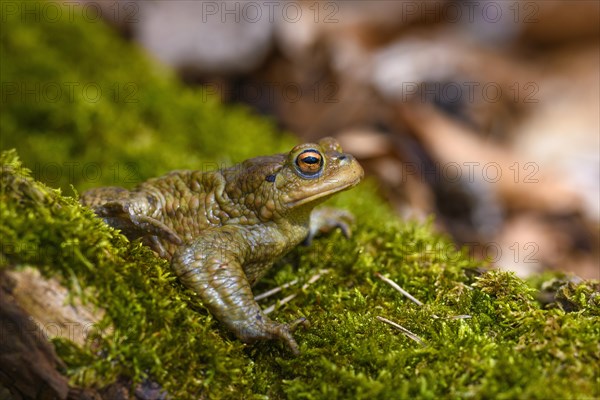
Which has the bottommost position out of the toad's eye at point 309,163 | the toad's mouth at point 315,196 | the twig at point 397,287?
the twig at point 397,287

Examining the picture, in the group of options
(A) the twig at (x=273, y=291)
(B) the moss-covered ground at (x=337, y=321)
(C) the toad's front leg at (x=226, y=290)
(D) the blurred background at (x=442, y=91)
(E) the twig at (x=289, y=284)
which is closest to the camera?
(B) the moss-covered ground at (x=337, y=321)

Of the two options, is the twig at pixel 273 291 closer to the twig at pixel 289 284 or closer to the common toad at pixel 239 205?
the twig at pixel 289 284

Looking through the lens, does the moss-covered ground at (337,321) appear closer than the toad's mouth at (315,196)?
Yes

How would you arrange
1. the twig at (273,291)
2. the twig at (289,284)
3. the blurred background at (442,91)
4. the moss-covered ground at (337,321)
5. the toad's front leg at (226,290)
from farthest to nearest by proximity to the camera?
the blurred background at (442,91)
the twig at (273,291)
the twig at (289,284)
the toad's front leg at (226,290)
the moss-covered ground at (337,321)

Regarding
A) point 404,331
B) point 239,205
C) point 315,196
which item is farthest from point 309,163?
point 404,331

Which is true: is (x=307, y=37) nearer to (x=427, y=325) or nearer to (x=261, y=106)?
(x=261, y=106)

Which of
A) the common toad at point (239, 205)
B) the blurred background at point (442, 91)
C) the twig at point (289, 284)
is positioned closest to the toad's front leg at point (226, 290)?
the common toad at point (239, 205)

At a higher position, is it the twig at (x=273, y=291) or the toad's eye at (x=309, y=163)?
the toad's eye at (x=309, y=163)

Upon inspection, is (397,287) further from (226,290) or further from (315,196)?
(226,290)
